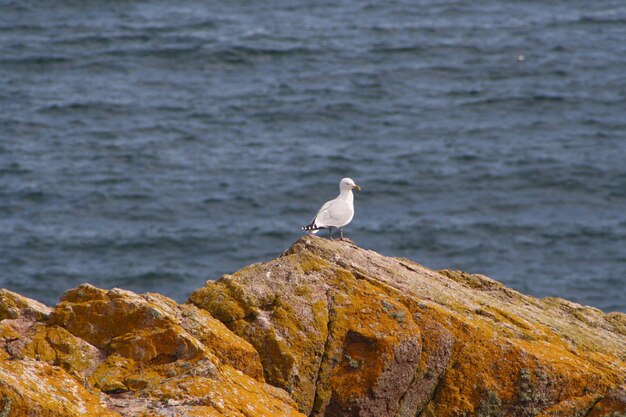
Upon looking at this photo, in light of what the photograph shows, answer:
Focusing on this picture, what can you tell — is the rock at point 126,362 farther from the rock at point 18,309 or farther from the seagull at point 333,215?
the seagull at point 333,215

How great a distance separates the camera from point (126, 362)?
32.4ft

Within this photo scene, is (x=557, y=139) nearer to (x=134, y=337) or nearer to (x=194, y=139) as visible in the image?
(x=194, y=139)

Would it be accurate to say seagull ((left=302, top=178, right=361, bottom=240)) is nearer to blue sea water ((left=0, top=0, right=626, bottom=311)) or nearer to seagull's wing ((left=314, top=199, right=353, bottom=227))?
seagull's wing ((left=314, top=199, right=353, bottom=227))

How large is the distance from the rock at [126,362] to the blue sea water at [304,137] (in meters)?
26.9

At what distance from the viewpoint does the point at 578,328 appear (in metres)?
12.9

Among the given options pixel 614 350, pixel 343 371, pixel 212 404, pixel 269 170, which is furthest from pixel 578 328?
pixel 269 170

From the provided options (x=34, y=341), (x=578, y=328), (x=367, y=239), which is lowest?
(x=367, y=239)

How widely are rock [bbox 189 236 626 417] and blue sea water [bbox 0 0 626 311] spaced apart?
83.8 ft

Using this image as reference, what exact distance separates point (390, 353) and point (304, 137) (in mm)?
39937

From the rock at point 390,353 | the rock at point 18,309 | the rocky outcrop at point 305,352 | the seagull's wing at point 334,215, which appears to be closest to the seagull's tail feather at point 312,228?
the seagull's wing at point 334,215

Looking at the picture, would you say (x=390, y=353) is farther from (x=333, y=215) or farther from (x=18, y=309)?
(x=333, y=215)

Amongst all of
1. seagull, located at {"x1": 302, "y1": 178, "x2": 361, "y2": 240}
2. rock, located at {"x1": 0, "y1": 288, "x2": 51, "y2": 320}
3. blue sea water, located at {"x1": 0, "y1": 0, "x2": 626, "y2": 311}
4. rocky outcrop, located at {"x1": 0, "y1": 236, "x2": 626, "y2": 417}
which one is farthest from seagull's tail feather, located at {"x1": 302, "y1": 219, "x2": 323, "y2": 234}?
blue sea water, located at {"x1": 0, "y1": 0, "x2": 626, "y2": 311}

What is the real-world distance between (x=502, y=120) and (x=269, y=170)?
1296 centimetres

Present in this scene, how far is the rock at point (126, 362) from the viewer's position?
8922 millimetres
